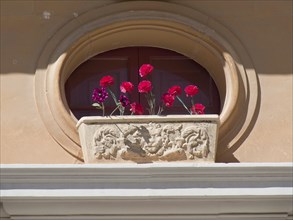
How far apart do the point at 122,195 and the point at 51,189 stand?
1.57 feet

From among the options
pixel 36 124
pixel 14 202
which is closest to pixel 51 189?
pixel 14 202

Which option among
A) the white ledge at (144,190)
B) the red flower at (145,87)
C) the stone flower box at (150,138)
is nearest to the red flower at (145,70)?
the red flower at (145,87)

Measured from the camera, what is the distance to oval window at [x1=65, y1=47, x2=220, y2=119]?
1012cm

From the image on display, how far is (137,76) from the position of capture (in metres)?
10.2

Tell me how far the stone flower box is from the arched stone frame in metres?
0.47

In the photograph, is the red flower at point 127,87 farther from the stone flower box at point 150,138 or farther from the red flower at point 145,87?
the stone flower box at point 150,138

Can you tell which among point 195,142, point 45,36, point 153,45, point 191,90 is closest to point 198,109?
point 191,90

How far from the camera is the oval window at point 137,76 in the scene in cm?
1012

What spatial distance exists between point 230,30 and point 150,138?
4.22 ft

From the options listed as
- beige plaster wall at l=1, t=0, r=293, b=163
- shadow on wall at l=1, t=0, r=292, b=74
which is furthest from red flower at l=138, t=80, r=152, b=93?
shadow on wall at l=1, t=0, r=292, b=74

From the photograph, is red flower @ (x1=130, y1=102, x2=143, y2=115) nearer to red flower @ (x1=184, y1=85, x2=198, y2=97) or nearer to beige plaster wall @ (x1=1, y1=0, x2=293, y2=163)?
red flower @ (x1=184, y1=85, x2=198, y2=97)

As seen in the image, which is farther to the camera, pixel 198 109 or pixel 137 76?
pixel 137 76

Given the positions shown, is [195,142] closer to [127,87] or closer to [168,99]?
[168,99]

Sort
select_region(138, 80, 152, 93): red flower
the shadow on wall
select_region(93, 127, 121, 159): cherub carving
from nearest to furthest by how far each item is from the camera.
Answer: select_region(93, 127, 121, 159): cherub carving < select_region(138, 80, 152, 93): red flower < the shadow on wall
